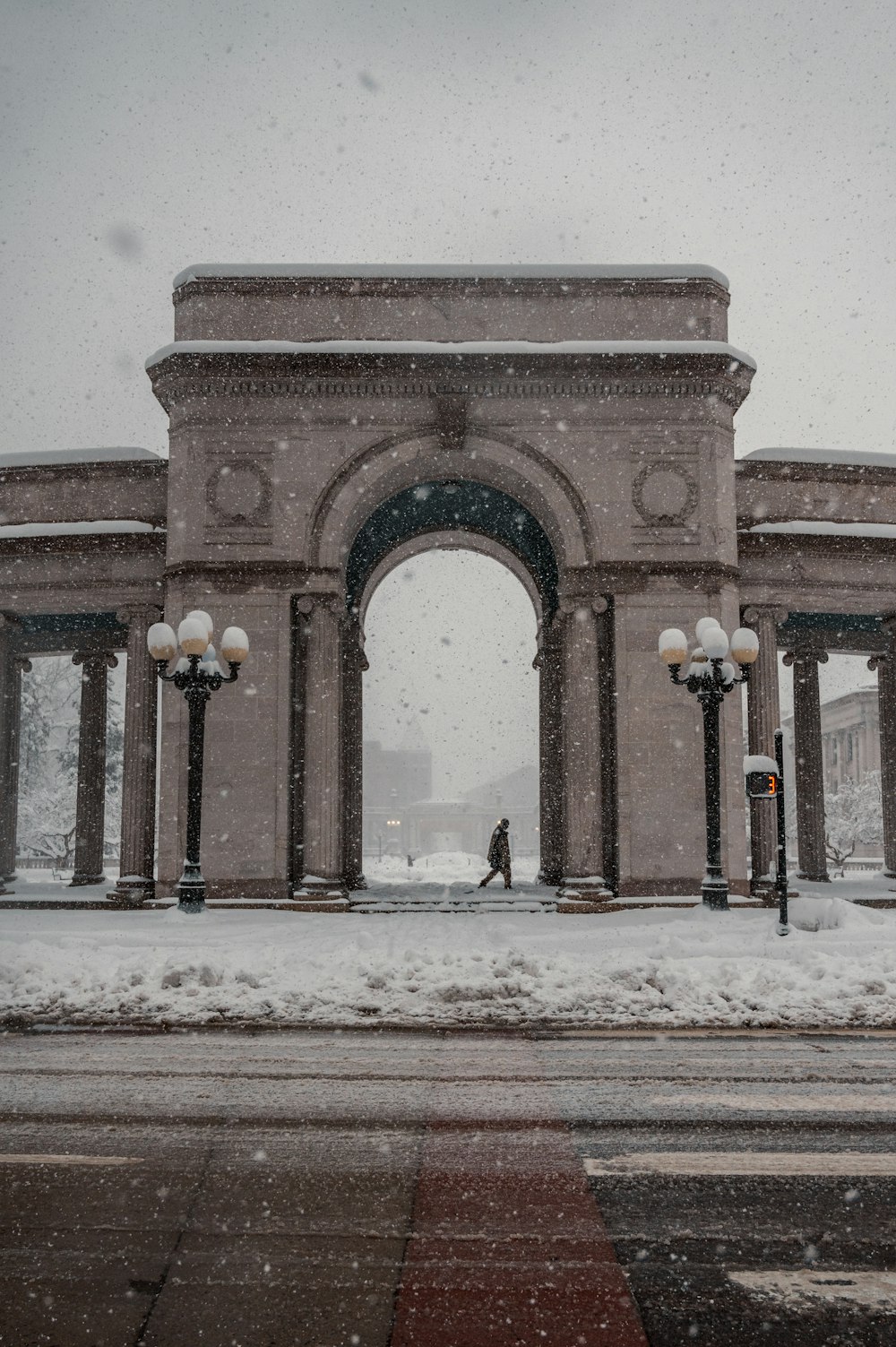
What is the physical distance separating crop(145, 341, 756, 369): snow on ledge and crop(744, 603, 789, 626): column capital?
206 inches

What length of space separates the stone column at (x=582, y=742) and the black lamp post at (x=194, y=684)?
7.20 m

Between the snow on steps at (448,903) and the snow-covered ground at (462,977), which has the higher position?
the snow-covered ground at (462,977)

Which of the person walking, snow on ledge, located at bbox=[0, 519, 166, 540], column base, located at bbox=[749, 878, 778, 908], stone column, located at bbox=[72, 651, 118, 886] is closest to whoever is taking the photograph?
column base, located at bbox=[749, 878, 778, 908]

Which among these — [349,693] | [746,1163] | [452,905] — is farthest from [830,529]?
[746,1163]

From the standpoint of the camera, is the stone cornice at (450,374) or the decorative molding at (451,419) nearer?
the stone cornice at (450,374)

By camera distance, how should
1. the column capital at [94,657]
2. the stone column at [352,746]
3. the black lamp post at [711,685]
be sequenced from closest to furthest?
the black lamp post at [711,685]
the stone column at [352,746]
the column capital at [94,657]

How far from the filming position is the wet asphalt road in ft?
10.9

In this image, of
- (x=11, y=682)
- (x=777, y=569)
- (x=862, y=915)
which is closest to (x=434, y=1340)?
(x=862, y=915)

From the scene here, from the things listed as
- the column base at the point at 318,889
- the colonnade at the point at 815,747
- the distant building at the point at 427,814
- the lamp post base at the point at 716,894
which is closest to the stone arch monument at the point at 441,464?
the column base at the point at 318,889

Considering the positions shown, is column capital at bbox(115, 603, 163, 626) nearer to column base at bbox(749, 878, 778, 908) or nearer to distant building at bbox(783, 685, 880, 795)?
column base at bbox(749, 878, 778, 908)

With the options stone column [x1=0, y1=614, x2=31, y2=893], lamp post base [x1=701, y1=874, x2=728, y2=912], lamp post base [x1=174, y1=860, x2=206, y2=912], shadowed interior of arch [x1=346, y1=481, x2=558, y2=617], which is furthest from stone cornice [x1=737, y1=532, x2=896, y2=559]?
stone column [x1=0, y1=614, x2=31, y2=893]

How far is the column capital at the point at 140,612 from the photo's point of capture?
21.3 meters

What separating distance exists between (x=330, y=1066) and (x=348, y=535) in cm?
1451

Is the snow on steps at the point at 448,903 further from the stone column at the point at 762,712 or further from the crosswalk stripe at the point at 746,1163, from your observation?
the crosswalk stripe at the point at 746,1163
